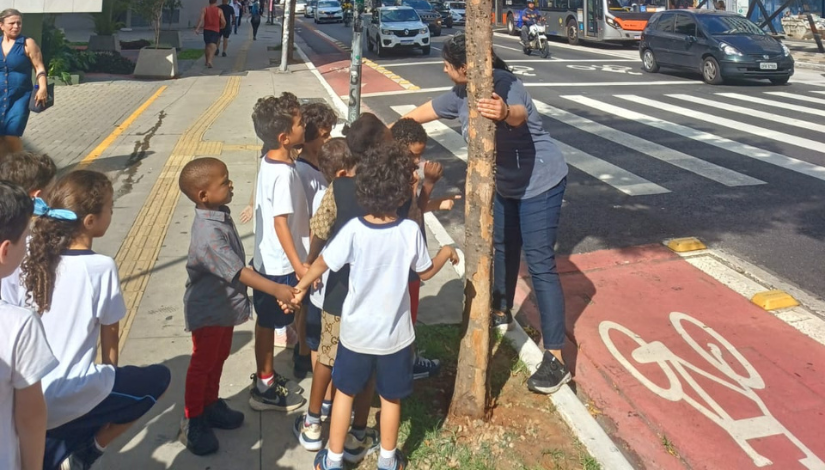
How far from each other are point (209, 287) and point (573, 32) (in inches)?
1113

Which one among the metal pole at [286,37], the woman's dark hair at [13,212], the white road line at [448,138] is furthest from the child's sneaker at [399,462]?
the metal pole at [286,37]

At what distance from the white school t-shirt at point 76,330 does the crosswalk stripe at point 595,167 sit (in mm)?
6695

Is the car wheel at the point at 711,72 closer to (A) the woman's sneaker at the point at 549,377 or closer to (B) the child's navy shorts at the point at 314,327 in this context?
(A) the woman's sneaker at the point at 549,377

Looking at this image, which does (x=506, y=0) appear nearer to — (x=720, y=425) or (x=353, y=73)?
(x=353, y=73)

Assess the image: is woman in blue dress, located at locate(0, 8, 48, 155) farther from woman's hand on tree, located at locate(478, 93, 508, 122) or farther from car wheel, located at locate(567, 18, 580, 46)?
car wheel, located at locate(567, 18, 580, 46)

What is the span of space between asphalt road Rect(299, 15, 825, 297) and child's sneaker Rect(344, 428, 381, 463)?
3.66m

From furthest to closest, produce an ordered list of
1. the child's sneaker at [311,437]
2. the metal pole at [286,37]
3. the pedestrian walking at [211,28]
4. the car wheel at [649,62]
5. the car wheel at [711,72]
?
the pedestrian walking at [211,28]
the metal pole at [286,37]
the car wheel at [649,62]
the car wheel at [711,72]
the child's sneaker at [311,437]

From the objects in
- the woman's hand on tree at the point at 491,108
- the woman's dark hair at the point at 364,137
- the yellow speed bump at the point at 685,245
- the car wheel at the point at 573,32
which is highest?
the car wheel at the point at 573,32

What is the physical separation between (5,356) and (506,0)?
39061 mm

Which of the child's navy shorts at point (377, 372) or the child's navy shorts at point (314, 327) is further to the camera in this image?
the child's navy shorts at point (314, 327)

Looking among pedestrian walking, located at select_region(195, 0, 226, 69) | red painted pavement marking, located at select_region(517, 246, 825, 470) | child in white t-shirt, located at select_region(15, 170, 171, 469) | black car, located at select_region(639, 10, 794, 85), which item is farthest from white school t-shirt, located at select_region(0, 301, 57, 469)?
pedestrian walking, located at select_region(195, 0, 226, 69)

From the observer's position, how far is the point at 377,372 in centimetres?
338

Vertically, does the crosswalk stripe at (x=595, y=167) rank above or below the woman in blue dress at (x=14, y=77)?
below

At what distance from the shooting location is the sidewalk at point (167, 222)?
3.79 metres
